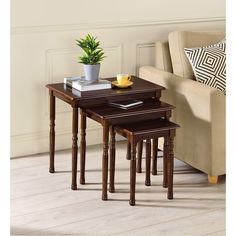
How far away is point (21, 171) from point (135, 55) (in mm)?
1230

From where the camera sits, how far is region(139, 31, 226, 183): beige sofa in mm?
3016

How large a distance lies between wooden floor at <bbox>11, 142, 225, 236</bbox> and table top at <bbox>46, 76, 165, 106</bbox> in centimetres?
51

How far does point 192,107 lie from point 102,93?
22.1 inches

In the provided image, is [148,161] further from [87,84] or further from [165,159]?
[87,84]

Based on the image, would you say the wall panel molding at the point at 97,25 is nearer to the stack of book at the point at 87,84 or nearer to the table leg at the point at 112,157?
the stack of book at the point at 87,84

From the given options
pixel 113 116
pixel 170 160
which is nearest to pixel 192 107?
pixel 170 160

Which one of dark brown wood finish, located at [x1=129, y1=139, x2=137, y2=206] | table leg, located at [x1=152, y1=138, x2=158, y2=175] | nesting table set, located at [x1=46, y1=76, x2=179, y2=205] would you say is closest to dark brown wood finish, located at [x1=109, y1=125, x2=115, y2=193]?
nesting table set, located at [x1=46, y1=76, x2=179, y2=205]

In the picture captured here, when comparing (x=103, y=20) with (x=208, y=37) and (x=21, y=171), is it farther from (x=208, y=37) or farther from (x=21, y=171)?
(x=21, y=171)

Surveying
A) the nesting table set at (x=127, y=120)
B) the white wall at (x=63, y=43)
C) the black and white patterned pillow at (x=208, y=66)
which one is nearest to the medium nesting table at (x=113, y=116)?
the nesting table set at (x=127, y=120)

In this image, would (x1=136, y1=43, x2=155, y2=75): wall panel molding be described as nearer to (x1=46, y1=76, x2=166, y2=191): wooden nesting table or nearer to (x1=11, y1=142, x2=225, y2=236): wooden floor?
(x1=46, y1=76, x2=166, y2=191): wooden nesting table

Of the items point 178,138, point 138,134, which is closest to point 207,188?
point 178,138

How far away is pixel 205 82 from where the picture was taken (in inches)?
130

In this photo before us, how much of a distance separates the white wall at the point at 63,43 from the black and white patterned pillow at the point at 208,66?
59 cm

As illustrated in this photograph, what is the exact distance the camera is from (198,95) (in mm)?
3047
